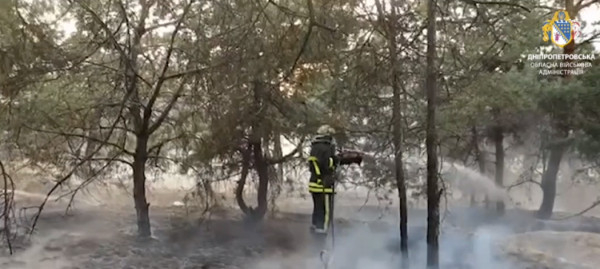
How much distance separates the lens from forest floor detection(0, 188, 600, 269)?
5.34m

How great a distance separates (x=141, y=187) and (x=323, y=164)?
8.78 ft

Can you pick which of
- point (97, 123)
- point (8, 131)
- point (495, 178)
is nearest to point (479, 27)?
point (97, 123)

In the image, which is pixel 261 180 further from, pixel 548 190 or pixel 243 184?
pixel 548 190

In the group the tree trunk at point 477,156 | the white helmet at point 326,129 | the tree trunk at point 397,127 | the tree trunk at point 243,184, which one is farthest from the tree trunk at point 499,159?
the tree trunk at point 243,184

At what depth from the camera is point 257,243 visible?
637 centimetres

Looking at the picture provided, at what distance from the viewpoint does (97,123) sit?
178 inches

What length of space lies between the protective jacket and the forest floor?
1.03m

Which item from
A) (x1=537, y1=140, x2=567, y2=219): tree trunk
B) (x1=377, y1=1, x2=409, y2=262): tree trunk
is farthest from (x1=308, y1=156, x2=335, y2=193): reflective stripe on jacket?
(x1=537, y1=140, x2=567, y2=219): tree trunk

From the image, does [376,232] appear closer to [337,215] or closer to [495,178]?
[337,215]

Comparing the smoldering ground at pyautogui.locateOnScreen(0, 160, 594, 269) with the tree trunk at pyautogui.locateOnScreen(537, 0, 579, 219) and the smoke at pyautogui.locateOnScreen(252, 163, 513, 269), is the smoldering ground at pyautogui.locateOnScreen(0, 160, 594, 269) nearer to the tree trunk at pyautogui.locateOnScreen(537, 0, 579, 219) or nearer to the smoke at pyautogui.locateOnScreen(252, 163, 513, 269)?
the smoke at pyautogui.locateOnScreen(252, 163, 513, 269)

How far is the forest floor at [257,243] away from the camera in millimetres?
5336

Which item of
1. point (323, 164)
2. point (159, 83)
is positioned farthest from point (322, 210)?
point (159, 83)

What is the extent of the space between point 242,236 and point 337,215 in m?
1.44

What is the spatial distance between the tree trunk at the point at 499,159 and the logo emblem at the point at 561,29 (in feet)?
7.00
